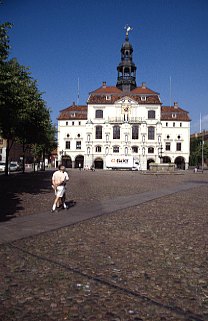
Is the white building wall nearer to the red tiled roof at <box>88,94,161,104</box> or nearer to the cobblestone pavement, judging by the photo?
the red tiled roof at <box>88,94,161,104</box>

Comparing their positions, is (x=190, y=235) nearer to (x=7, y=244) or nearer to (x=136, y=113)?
(x=7, y=244)

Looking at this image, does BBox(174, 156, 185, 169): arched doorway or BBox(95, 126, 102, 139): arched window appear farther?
BBox(174, 156, 185, 169): arched doorway

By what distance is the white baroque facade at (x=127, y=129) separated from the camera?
77.3 m

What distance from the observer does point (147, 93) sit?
79.8 metres

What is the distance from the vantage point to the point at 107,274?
498 cm

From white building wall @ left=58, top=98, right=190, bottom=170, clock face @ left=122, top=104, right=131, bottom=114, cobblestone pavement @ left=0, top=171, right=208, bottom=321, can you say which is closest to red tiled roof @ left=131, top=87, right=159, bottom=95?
white building wall @ left=58, top=98, right=190, bottom=170

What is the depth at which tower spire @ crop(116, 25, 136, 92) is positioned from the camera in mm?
79438

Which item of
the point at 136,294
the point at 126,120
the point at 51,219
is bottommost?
the point at 136,294

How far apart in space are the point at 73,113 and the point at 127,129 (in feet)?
55.5

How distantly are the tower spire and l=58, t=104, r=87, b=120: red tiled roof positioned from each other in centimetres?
1266

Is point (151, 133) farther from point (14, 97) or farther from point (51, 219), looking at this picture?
point (51, 219)

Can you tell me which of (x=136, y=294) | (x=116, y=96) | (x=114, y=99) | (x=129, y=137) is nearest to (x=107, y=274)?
(x=136, y=294)

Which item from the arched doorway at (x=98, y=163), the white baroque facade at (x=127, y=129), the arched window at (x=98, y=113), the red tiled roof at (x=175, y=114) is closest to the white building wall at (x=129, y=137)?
the white baroque facade at (x=127, y=129)

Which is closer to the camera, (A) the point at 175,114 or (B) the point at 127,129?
(B) the point at 127,129
